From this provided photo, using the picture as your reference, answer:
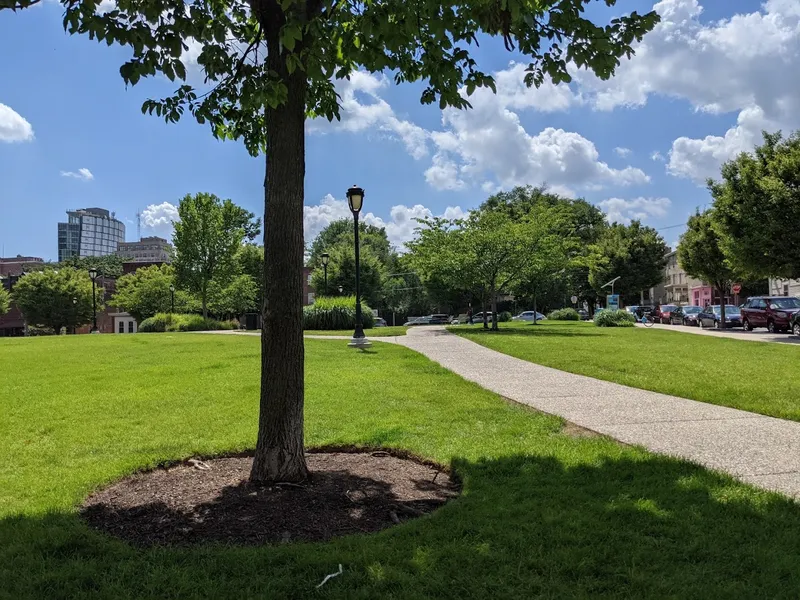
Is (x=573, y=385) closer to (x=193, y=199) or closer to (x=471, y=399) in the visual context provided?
(x=471, y=399)

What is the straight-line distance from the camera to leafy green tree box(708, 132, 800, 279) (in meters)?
20.4

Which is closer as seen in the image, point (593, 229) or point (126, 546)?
point (126, 546)

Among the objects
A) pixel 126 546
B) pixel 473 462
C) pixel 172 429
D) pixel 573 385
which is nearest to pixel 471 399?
pixel 573 385

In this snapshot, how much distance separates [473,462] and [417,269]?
77.1 ft

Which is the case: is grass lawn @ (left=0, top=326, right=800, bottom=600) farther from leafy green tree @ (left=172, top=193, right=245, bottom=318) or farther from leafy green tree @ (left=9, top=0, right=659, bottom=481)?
leafy green tree @ (left=172, top=193, right=245, bottom=318)

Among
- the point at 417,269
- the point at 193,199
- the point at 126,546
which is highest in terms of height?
the point at 193,199

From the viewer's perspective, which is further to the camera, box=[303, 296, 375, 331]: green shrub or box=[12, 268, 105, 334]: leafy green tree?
box=[12, 268, 105, 334]: leafy green tree

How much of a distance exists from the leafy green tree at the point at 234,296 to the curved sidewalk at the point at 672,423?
1342 inches

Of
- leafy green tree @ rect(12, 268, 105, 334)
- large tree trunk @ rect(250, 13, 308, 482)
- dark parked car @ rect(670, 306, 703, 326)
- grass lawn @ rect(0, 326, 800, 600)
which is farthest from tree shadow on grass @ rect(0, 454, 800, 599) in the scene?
leafy green tree @ rect(12, 268, 105, 334)

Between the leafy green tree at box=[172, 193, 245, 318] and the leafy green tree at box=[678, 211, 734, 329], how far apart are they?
95.4 ft

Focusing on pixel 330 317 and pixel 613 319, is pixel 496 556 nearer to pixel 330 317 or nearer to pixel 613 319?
pixel 330 317

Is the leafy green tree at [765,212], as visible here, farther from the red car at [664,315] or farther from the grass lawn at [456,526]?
the red car at [664,315]

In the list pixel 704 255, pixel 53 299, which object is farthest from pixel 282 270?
pixel 53 299

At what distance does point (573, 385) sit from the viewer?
8820mm
